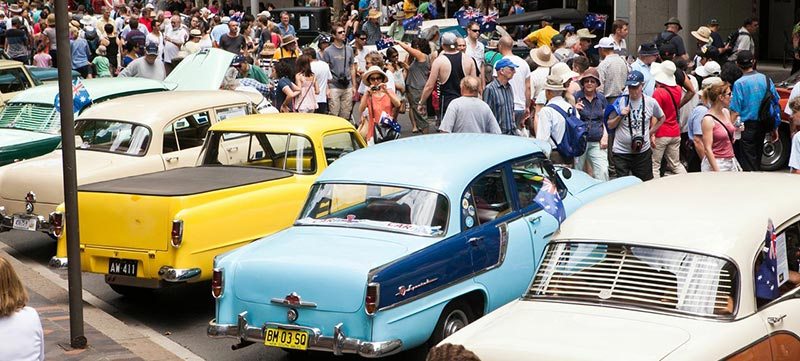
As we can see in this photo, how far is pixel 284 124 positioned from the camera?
472 inches

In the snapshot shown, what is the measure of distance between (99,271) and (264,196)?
61.7 inches

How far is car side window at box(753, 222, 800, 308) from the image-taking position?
272 inches

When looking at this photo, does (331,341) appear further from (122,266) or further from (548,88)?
(548,88)

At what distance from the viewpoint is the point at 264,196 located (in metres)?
11.0

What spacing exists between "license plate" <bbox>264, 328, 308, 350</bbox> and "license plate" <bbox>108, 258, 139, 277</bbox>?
2.30m

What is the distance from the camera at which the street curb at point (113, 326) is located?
9680 mm

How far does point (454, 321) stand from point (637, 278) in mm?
2127

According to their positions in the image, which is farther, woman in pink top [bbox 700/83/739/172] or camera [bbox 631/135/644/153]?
camera [bbox 631/135/644/153]

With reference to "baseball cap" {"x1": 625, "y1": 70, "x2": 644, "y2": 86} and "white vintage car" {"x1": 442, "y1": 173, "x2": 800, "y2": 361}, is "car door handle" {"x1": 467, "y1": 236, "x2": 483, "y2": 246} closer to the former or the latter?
"white vintage car" {"x1": 442, "y1": 173, "x2": 800, "y2": 361}

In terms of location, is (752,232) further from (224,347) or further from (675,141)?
(675,141)

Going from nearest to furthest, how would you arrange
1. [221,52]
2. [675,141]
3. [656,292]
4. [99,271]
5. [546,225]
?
[656,292], [546,225], [99,271], [675,141], [221,52]

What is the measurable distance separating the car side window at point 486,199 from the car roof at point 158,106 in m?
4.84

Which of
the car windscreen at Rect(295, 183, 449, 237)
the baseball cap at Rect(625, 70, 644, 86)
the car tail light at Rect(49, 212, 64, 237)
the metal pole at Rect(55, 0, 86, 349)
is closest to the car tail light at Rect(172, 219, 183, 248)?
the metal pole at Rect(55, 0, 86, 349)

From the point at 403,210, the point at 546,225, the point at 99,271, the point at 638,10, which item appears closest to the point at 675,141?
the point at 546,225
